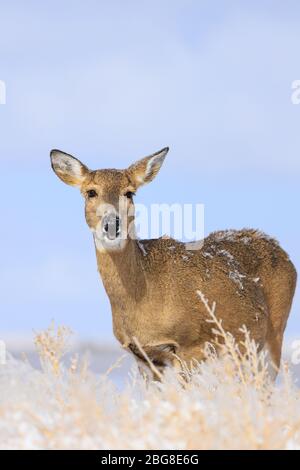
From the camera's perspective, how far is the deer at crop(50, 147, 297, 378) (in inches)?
481

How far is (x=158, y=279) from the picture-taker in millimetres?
12633

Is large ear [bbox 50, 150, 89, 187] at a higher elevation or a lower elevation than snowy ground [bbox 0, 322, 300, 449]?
higher

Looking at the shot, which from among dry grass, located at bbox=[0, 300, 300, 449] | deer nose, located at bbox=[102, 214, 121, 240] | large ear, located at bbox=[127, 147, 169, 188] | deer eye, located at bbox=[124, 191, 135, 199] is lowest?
dry grass, located at bbox=[0, 300, 300, 449]

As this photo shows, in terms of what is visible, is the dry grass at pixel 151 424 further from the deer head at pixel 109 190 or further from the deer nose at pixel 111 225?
the deer head at pixel 109 190

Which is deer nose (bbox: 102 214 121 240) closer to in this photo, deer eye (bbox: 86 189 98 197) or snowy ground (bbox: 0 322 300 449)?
deer eye (bbox: 86 189 98 197)

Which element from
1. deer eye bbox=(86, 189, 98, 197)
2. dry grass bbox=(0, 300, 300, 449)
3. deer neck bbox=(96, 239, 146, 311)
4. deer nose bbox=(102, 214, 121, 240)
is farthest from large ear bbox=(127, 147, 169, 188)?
dry grass bbox=(0, 300, 300, 449)

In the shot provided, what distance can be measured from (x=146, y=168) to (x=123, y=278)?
5.71 ft

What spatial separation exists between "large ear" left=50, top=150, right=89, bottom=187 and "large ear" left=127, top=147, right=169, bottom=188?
69 centimetres

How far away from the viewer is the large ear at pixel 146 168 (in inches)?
509

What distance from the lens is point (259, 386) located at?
8094 mm

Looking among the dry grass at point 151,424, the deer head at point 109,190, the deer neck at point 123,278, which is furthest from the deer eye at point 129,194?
the dry grass at point 151,424

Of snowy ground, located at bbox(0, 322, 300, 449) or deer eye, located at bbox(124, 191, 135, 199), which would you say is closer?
snowy ground, located at bbox(0, 322, 300, 449)
